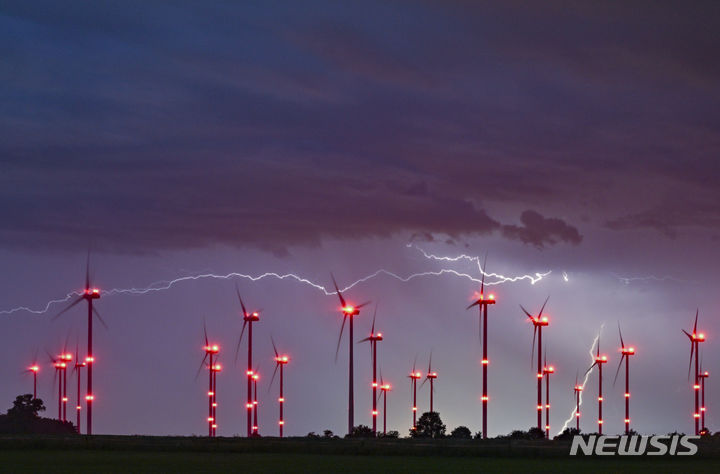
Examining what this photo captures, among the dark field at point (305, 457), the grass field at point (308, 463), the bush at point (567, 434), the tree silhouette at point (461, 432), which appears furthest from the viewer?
the tree silhouette at point (461, 432)

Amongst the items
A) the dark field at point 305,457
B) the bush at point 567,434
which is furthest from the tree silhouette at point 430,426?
the dark field at point 305,457

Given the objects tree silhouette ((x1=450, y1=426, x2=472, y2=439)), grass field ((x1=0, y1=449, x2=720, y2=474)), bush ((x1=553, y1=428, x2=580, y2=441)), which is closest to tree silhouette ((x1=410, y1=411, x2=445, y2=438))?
tree silhouette ((x1=450, y1=426, x2=472, y2=439))

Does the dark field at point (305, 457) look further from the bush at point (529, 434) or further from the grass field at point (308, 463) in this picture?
the bush at point (529, 434)

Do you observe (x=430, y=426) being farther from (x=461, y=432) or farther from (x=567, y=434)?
(x=567, y=434)

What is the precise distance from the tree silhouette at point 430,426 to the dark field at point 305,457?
52.1 meters

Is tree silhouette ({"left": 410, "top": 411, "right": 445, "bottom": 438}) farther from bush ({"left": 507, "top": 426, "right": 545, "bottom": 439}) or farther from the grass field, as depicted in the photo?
the grass field

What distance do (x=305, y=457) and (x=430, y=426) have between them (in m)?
71.4

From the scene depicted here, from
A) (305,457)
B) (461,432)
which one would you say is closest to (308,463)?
(305,457)

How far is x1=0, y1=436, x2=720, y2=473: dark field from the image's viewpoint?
82.0 meters

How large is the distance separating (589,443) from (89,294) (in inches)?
3157

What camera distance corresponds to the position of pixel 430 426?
554 ft

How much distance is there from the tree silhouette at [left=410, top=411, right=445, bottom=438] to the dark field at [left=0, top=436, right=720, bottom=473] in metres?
52.1

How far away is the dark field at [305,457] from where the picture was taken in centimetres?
8200

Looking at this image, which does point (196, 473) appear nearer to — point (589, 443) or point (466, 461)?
point (466, 461)
